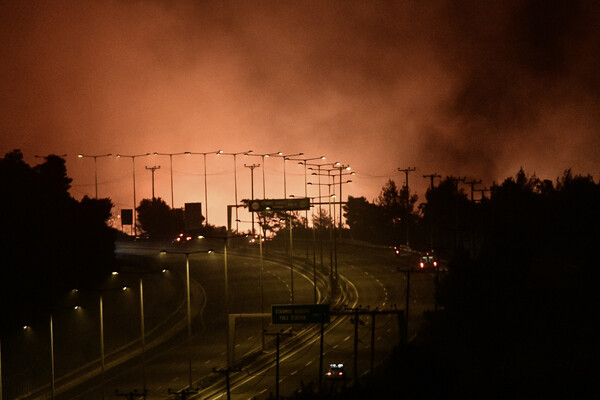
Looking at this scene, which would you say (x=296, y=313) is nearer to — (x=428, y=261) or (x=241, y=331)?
(x=241, y=331)

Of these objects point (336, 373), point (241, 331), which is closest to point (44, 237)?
point (241, 331)

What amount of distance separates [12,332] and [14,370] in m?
8.13

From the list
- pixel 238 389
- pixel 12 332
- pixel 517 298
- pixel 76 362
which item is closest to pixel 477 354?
pixel 517 298

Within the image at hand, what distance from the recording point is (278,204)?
76.6 m

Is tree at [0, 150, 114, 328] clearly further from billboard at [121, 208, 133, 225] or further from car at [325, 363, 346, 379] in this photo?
car at [325, 363, 346, 379]

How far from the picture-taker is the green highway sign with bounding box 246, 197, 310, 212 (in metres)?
76.4

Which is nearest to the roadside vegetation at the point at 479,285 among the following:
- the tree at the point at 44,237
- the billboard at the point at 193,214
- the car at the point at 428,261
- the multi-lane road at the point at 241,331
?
the tree at the point at 44,237

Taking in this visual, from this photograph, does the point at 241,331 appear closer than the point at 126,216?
Yes

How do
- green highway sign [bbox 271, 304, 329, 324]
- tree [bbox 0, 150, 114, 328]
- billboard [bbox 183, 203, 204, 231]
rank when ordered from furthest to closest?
billboard [bbox 183, 203, 204, 231], tree [bbox 0, 150, 114, 328], green highway sign [bbox 271, 304, 329, 324]

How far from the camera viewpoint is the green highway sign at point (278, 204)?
76.4 m

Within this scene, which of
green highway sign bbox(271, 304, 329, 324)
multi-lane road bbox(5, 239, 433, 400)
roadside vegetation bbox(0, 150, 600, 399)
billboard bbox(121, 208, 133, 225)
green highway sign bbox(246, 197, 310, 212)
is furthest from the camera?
billboard bbox(121, 208, 133, 225)

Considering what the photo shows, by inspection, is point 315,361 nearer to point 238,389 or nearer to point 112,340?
point 238,389

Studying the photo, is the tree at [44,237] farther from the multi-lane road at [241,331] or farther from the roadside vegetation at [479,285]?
the multi-lane road at [241,331]

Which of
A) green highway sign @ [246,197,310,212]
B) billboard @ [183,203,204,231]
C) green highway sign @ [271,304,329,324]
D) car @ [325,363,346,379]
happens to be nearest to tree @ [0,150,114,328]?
billboard @ [183,203,204,231]
